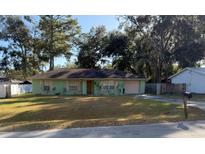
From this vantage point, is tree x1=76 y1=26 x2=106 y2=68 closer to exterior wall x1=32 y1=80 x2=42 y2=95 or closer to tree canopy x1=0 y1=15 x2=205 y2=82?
tree canopy x1=0 y1=15 x2=205 y2=82

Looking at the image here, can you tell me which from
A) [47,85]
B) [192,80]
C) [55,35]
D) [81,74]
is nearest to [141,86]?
[192,80]

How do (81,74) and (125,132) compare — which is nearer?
(125,132)

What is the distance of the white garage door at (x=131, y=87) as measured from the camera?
37.4 metres

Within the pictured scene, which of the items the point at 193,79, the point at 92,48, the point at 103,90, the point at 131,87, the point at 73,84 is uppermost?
the point at 92,48

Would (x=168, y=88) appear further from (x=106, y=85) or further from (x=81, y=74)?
(x=81, y=74)

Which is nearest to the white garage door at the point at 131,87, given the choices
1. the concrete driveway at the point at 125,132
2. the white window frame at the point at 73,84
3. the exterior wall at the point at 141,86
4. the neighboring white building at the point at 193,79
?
the exterior wall at the point at 141,86

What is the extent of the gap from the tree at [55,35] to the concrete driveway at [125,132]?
129 ft

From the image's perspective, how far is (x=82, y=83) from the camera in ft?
119

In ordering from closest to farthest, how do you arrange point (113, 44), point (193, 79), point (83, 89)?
point (83, 89) < point (193, 79) < point (113, 44)

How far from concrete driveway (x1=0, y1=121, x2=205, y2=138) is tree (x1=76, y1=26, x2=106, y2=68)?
37412 millimetres

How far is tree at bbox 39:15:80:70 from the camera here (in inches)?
1916

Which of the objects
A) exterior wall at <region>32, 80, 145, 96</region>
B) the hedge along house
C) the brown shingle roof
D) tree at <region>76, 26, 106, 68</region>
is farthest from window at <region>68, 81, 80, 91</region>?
tree at <region>76, 26, 106, 68</region>

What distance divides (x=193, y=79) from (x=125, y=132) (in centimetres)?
3047
